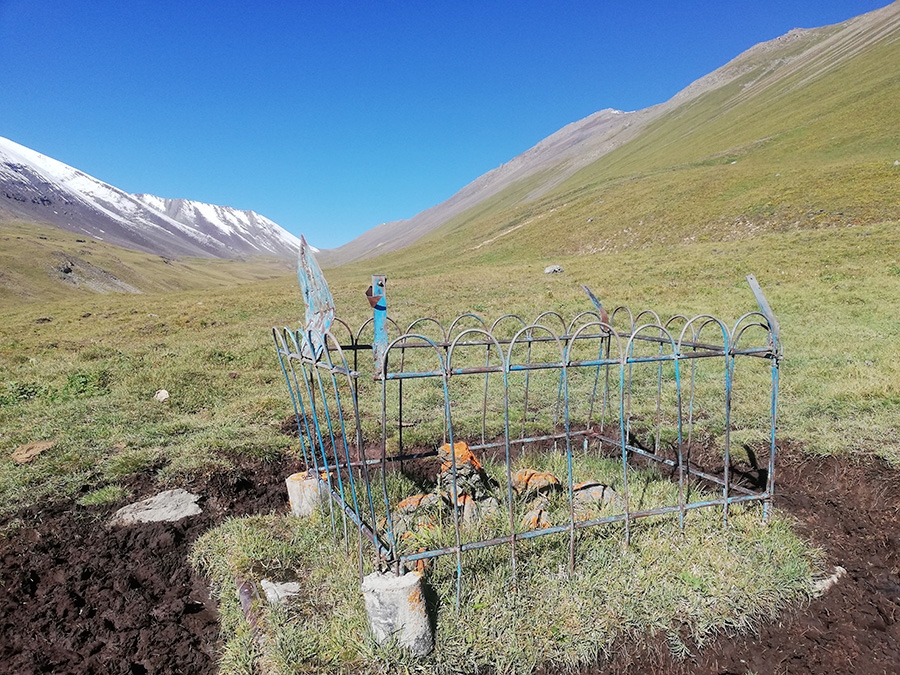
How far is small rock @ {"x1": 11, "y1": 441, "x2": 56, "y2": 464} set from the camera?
6.24 metres

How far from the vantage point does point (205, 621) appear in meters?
3.74

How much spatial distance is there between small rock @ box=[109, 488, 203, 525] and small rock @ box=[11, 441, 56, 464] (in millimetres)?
2210

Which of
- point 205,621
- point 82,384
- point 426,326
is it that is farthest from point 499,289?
point 205,621

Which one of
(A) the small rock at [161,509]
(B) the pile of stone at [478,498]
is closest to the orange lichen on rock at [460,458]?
(B) the pile of stone at [478,498]

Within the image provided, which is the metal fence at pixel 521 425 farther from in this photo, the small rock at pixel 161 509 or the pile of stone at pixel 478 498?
the small rock at pixel 161 509

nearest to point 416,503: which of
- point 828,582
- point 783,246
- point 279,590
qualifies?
point 279,590

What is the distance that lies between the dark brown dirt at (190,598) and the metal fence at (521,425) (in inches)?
28.2

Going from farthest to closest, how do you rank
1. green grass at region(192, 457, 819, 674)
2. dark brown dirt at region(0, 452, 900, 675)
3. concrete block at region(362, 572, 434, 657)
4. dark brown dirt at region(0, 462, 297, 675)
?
dark brown dirt at region(0, 462, 297, 675), dark brown dirt at region(0, 452, 900, 675), green grass at region(192, 457, 819, 674), concrete block at region(362, 572, 434, 657)

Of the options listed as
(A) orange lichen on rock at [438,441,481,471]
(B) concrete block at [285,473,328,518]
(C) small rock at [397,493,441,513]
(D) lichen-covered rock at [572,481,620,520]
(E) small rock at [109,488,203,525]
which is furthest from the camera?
(E) small rock at [109,488,203,525]

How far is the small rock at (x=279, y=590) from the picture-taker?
349 centimetres

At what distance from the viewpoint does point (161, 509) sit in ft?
17.3

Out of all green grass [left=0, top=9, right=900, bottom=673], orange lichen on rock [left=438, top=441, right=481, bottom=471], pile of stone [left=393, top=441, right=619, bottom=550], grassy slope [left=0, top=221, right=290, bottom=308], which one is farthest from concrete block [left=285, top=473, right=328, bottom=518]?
grassy slope [left=0, top=221, right=290, bottom=308]

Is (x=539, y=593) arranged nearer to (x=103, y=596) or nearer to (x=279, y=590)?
(x=279, y=590)

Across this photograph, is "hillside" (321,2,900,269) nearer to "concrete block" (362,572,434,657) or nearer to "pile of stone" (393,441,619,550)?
"pile of stone" (393,441,619,550)
